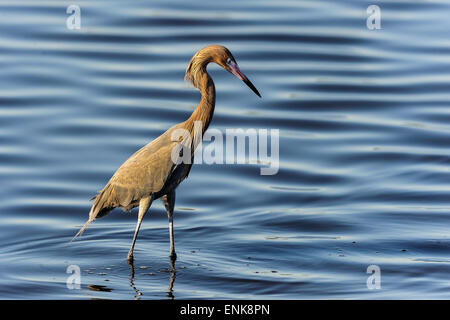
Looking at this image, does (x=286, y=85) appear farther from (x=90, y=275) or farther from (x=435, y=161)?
(x=90, y=275)

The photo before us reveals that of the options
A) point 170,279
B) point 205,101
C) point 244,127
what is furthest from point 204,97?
point 244,127

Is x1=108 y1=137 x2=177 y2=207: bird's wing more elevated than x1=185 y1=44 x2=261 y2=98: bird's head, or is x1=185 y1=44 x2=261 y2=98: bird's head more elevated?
x1=185 y1=44 x2=261 y2=98: bird's head

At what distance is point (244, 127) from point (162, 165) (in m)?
5.80

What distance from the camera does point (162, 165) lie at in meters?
9.41

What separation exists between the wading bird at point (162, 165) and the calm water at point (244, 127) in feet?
2.17

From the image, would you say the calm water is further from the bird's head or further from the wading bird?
the bird's head

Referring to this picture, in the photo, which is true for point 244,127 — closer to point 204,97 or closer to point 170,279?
point 204,97

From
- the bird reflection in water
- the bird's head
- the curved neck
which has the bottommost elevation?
the bird reflection in water

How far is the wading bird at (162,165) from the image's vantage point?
30.7 ft

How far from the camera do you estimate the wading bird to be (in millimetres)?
9352

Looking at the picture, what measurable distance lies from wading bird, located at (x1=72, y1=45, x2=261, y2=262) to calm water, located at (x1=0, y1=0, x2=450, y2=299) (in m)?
0.66

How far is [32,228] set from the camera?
35.9ft

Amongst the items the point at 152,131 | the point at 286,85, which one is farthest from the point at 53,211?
the point at 286,85

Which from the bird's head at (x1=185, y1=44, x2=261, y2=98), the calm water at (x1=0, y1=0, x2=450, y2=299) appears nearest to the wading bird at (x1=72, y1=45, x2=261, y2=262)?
the bird's head at (x1=185, y1=44, x2=261, y2=98)
